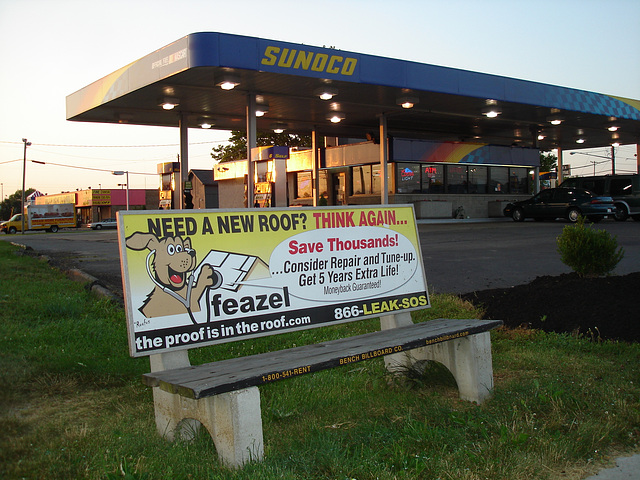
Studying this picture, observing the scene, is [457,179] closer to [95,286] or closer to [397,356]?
[95,286]

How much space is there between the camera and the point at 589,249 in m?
7.52

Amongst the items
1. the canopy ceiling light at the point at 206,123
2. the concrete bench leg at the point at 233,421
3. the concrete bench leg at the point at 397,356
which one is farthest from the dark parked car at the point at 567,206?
the concrete bench leg at the point at 233,421

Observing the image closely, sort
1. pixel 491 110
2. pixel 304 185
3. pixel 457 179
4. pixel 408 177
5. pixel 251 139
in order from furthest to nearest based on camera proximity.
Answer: pixel 304 185
pixel 457 179
pixel 408 177
pixel 491 110
pixel 251 139

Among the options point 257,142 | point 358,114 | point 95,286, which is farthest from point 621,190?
point 257,142

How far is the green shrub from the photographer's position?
7.47 meters

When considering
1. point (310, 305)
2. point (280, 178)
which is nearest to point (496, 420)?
point (310, 305)

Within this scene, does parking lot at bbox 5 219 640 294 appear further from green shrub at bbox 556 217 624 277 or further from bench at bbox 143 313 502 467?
bench at bbox 143 313 502 467

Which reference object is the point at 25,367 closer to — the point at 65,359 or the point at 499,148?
the point at 65,359

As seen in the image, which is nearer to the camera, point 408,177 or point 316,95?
point 316,95

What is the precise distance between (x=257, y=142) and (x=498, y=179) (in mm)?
32238

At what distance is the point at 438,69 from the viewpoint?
20.4 metres

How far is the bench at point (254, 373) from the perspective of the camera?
314 centimetres

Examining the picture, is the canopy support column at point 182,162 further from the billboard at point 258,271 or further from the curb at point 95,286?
the billboard at point 258,271

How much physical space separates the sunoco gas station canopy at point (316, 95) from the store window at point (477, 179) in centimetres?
268
